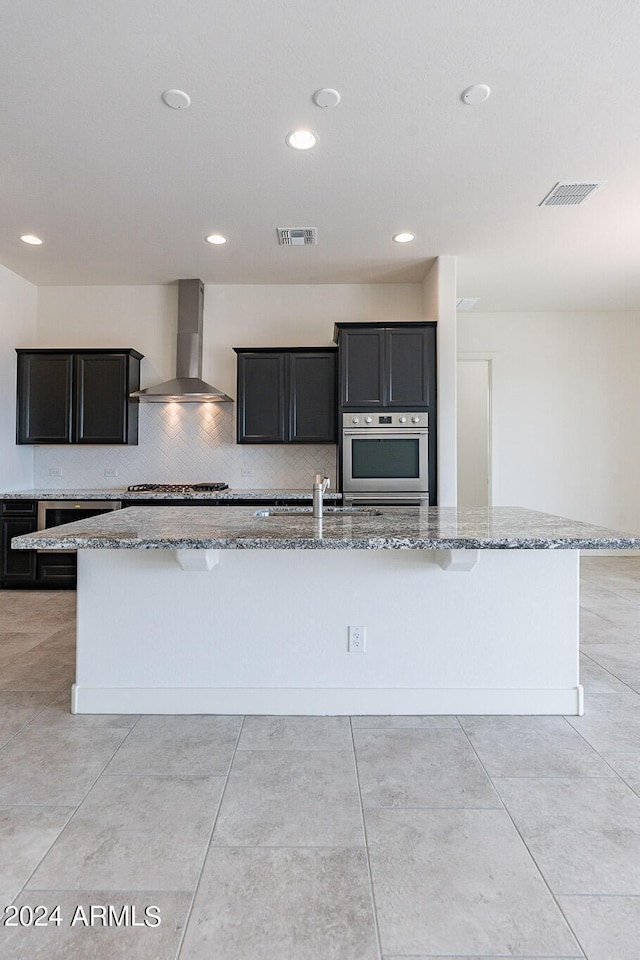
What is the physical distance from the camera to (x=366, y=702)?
7.54 feet

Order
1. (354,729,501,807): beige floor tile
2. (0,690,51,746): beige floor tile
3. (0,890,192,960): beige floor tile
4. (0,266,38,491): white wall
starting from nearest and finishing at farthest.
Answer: (0,890,192,960): beige floor tile
(354,729,501,807): beige floor tile
(0,690,51,746): beige floor tile
(0,266,38,491): white wall

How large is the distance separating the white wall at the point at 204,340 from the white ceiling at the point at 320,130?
629 millimetres

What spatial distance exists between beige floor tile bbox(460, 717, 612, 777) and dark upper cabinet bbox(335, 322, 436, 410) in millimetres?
2829

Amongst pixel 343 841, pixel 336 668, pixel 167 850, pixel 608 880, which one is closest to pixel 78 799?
pixel 167 850

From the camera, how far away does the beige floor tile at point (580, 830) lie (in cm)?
139

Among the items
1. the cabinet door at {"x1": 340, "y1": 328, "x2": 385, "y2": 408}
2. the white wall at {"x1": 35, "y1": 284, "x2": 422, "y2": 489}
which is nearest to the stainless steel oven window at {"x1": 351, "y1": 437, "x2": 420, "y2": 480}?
the cabinet door at {"x1": 340, "y1": 328, "x2": 385, "y2": 408}

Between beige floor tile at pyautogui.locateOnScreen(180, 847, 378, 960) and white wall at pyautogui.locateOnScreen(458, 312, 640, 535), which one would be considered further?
white wall at pyautogui.locateOnScreen(458, 312, 640, 535)

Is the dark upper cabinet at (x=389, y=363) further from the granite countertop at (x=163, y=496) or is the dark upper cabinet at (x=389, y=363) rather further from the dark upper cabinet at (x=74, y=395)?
the dark upper cabinet at (x=74, y=395)

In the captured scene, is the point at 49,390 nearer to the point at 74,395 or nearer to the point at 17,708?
the point at 74,395

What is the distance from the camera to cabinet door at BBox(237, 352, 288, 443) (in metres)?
4.76

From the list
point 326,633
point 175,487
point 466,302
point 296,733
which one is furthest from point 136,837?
point 466,302

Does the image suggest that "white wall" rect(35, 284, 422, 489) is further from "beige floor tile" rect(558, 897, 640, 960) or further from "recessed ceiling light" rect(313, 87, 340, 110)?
"beige floor tile" rect(558, 897, 640, 960)

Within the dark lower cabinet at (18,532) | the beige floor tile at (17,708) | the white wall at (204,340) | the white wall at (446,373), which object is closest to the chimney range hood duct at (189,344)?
the white wall at (204,340)

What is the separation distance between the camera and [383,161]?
300 cm
